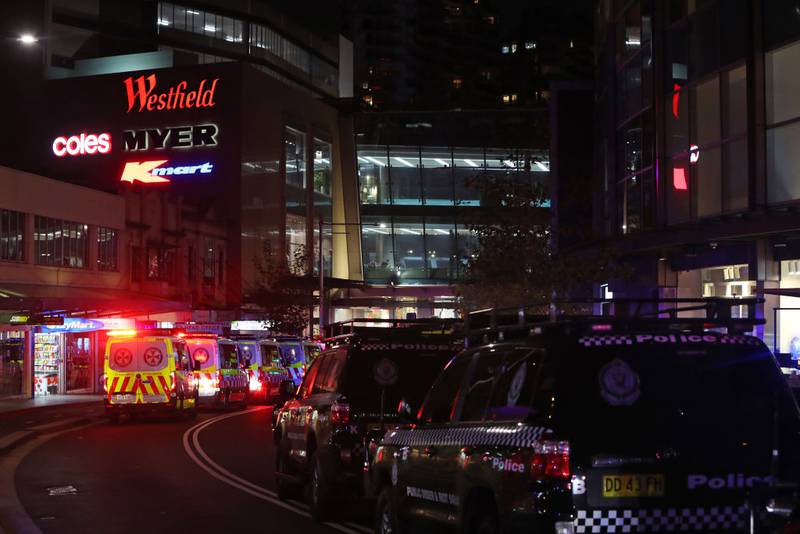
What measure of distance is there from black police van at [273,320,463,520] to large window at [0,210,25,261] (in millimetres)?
33402

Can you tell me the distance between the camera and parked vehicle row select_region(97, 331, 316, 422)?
32031 mm

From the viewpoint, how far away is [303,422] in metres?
15.4

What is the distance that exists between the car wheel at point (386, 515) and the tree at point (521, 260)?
2013 cm

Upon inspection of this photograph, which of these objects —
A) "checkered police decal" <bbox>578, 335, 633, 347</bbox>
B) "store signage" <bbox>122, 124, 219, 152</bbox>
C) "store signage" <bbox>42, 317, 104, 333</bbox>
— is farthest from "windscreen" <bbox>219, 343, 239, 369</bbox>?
"checkered police decal" <bbox>578, 335, 633, 347</bbox>

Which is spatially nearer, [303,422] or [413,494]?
[413,494]

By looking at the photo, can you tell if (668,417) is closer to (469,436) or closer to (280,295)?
(469,436)

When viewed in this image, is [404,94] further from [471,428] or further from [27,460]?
[471,428]

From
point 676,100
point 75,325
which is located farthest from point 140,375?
point 676,100

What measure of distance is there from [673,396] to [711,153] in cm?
2141

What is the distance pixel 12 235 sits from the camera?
4612cm

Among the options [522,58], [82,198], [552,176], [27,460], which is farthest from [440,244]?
[522,58]

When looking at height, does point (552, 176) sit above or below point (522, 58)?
below

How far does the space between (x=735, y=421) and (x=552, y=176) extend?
119ft

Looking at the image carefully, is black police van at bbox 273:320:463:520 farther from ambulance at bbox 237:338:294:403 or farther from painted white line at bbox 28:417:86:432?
ambulance at bbox 237:338:294:403
